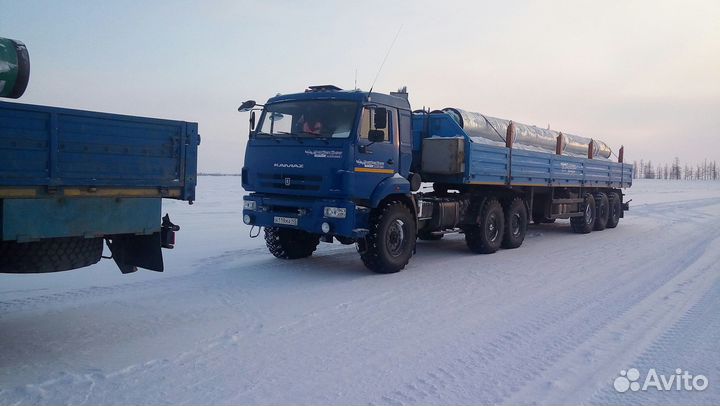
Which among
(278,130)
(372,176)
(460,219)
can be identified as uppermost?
(278,130)

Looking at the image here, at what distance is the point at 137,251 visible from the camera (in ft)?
18.7

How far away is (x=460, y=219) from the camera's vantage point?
430 inches

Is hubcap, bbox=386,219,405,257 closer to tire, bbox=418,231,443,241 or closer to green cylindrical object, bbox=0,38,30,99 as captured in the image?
tire, bbox=418,231,443,241

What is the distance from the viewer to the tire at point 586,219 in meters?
15.9

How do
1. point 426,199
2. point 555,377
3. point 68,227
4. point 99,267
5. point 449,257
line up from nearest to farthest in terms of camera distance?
point 555,377
point 68,227
point 99,267
point 426,199
point 449,257

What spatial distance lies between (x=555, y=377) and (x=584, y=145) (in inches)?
508

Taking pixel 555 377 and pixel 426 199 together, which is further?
pixel 426 199

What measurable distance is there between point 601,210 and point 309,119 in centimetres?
1179

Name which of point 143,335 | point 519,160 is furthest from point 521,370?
point 519,160

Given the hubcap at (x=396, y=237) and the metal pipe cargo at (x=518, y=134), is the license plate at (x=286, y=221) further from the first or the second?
the metal pipe cargo at (x=518, y=134)

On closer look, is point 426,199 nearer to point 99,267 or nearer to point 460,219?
point 460,219

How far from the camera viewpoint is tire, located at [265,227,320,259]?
9734mm

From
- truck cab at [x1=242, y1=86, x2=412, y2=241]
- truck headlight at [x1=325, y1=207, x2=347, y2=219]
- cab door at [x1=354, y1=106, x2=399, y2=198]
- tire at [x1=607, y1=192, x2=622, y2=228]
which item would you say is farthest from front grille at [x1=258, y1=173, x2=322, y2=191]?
tire at [x1=607, y1=192, x2=622, y2=228]

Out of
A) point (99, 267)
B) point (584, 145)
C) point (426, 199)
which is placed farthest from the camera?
point (584, 145)
